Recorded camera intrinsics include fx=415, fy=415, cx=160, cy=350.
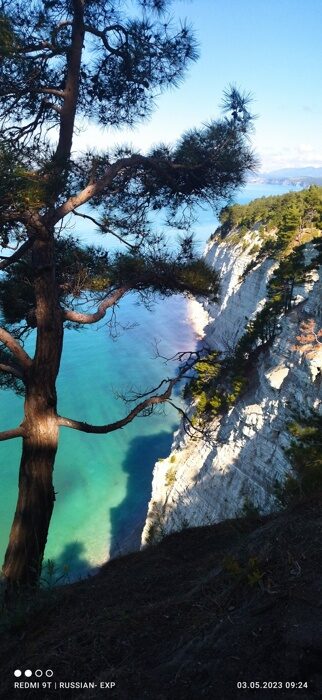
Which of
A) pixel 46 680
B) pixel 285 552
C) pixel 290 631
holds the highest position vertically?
A: pixel 285 552

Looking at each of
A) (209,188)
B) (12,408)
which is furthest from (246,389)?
(12,408)

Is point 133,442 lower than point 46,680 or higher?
higher

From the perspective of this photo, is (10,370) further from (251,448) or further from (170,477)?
(170,477)

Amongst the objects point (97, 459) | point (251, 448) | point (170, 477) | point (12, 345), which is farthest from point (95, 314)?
point (97, 459)

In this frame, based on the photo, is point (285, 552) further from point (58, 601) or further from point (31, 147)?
point (31, 147)

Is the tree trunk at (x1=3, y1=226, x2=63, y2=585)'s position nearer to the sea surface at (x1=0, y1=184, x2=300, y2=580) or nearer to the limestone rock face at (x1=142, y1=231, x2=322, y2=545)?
the sea surface at (x1=0, y1=184, x2=300, y2=580)
